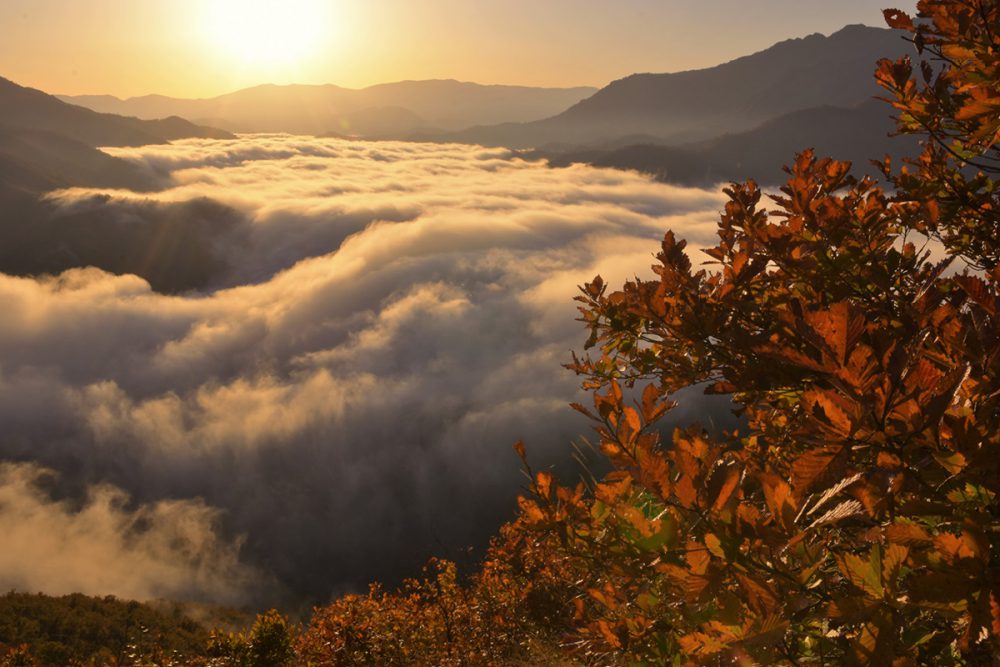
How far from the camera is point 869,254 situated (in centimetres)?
246

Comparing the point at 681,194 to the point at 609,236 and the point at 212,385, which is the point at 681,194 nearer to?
the point at 609,236

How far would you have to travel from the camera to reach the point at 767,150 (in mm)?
195125

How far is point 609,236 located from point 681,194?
2012 inches

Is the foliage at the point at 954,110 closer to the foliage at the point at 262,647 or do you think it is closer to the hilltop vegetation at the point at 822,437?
the hilltop vegetation at the point at 822,437

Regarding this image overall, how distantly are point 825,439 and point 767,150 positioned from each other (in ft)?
728

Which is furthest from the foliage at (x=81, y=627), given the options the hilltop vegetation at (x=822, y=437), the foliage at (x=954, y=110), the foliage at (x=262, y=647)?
the foliage at (x=954, y=110)

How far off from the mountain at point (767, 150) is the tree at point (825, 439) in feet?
631

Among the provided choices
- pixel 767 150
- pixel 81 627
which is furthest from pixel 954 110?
pixel 767 150

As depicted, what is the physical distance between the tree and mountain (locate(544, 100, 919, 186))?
631 ft

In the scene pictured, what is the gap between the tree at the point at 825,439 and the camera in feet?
3.12

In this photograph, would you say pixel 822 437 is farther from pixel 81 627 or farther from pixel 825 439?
pixel 81 627

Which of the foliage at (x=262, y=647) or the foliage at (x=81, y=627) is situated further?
the foliage at (x=81, y=627)

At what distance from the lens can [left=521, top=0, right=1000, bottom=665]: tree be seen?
951 mm

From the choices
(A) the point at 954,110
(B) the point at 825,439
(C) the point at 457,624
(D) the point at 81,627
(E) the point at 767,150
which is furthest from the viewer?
(E) the point at 767,150
